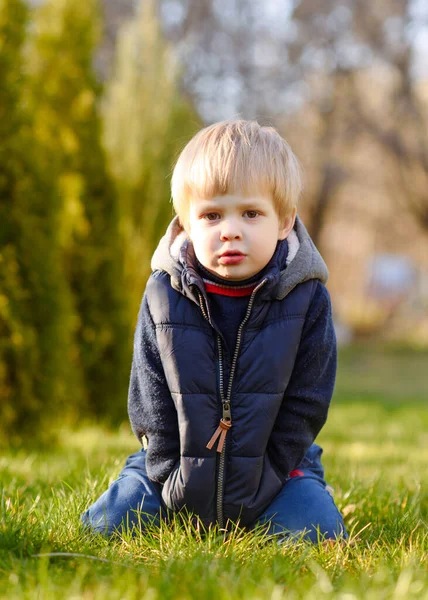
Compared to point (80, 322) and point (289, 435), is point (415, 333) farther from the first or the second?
point (289, 435)

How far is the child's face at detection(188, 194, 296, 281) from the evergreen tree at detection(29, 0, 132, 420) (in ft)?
13.6

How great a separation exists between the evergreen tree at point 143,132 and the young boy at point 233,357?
190 inches

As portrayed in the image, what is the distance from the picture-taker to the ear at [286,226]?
2723 millimetres

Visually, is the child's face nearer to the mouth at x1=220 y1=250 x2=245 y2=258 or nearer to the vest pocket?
the mouth at x1=220 y1=250 x2=245 y2=258

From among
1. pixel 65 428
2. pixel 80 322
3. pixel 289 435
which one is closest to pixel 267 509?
pixel 289 435

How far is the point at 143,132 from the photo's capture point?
27.3 feet

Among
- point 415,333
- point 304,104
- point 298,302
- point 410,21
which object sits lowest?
point 415,333

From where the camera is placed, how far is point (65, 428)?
623 cm

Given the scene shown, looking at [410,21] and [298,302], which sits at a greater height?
[410,21]

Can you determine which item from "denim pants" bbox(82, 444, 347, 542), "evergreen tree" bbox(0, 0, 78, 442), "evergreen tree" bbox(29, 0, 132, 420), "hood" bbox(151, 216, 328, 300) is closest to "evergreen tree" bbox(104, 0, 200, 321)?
"evergreen tree" bbox(29, 0, 132, 420)

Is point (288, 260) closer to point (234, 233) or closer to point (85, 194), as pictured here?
point (234, 233)

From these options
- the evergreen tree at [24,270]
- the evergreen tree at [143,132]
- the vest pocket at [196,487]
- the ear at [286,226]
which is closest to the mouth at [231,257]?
the ear at [286,226]

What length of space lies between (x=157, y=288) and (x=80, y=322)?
4.17 m

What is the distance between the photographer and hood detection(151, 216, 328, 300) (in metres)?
2.58
